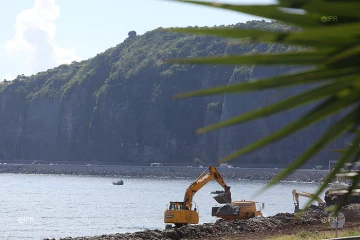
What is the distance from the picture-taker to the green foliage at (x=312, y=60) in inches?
72.1

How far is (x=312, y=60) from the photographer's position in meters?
2.01

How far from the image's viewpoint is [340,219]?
2369 centimetres

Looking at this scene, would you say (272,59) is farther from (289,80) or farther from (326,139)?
(326,139)

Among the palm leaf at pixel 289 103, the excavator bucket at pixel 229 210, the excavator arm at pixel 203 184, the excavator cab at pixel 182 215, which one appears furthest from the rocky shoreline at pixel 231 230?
the palm leaf at pixel 289 103

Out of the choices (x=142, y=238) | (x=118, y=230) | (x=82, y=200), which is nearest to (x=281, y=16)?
(x=142, y=238)

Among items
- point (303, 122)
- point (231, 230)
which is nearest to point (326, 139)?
point (303, 122)

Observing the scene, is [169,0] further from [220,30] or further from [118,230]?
[118,230]

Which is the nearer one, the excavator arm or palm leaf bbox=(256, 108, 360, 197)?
palm leaf bbox=(256, 108, 360, 197)

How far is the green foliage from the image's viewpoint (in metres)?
1.83

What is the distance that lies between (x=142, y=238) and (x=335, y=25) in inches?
1224

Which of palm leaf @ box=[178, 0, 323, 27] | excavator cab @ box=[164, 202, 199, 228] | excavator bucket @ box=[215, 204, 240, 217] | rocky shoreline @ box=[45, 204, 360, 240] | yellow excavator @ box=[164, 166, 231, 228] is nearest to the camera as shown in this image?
palm leaf @ box=[178, 0, 323, 27]

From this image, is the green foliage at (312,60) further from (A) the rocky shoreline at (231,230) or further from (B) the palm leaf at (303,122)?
(A) the rocky shoreline at (231,230)

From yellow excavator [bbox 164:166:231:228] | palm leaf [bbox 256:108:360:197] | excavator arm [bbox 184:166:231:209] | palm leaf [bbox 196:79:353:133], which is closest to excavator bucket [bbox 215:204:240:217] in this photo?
excavator arm [bbox 184:166:231:209]

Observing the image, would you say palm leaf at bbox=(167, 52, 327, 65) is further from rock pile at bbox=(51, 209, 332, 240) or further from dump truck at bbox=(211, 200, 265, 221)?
dump truck at bbox=(211, 200, 265, 221)
